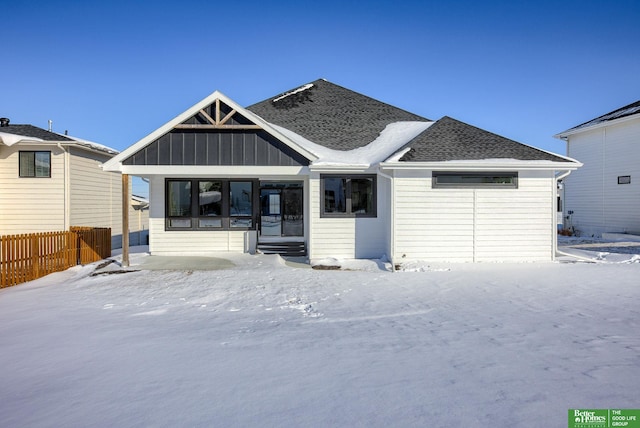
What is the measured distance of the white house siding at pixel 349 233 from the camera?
41.1ft

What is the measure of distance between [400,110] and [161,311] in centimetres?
1443

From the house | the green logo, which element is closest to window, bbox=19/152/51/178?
the house

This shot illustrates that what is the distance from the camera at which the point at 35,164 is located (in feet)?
53.4

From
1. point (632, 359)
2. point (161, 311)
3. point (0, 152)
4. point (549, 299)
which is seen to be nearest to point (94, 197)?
point (0, 152)

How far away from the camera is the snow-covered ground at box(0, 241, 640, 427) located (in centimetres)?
345

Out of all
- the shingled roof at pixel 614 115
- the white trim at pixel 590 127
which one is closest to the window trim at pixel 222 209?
the white trim at pixel 590 127

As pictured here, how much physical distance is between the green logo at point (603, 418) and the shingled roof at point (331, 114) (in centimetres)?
1181

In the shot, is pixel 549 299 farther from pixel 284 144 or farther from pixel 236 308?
pixel 284 144

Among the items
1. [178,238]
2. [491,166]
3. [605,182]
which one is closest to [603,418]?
[491,166]

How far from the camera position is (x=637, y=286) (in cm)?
859

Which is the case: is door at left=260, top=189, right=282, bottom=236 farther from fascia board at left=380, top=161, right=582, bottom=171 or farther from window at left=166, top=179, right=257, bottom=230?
fascia board at left=380, top=161, right=582, bottom=171

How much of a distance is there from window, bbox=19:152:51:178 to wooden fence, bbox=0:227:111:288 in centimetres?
515

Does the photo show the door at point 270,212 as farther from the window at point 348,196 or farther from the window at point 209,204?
the window at point 348,196

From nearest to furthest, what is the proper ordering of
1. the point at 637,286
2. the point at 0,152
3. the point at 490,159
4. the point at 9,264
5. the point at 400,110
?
the point at 637,286, the point at 9,264, the point at 490,159, the point at 0,152, the point at 400,110
